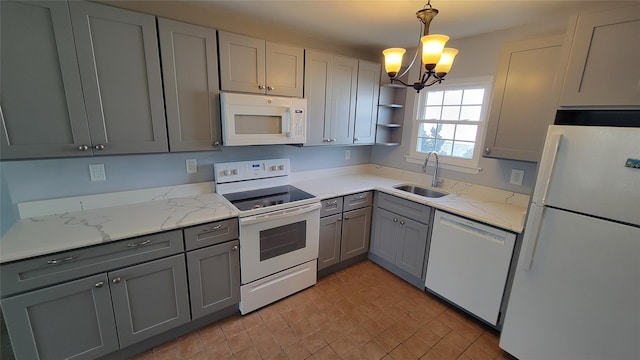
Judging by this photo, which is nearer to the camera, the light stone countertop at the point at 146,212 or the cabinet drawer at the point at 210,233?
the light stone countertop at the point at 146,212

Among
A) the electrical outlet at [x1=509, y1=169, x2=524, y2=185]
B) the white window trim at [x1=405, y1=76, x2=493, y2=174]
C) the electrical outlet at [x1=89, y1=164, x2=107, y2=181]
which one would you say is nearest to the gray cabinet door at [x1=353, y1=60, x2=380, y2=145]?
the white window trim at [x1=405, y1=76, x2=493, y2=174]

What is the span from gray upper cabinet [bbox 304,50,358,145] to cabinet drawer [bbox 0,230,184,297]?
1.46 m

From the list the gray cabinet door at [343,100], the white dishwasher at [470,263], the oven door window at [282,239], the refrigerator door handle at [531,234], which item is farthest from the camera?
the gray cabinet door at [343,100]

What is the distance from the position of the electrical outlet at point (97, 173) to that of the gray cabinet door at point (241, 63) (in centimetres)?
105

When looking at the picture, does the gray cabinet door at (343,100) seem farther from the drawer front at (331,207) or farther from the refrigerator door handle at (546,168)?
the refrigerator door handle at (546,168)

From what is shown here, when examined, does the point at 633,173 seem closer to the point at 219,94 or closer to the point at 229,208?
the point at 229,208

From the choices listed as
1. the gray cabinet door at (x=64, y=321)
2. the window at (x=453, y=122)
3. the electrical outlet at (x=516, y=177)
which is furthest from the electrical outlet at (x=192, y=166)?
the electrical outlet at (x=516, y=177)

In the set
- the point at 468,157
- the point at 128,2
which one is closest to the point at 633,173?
the point at 468,157

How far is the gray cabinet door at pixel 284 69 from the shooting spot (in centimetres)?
217

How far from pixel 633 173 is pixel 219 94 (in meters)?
2.48

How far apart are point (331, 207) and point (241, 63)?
1.47 metres

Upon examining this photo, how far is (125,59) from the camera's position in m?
1.63

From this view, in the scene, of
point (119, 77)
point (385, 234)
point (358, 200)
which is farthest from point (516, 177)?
point (119, 77)

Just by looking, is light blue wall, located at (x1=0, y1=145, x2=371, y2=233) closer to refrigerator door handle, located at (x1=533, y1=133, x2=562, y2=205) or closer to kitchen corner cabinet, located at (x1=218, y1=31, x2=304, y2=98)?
kitchen corner cabinet, located at (x1=218, y1=31, x2=304, y2=98)
